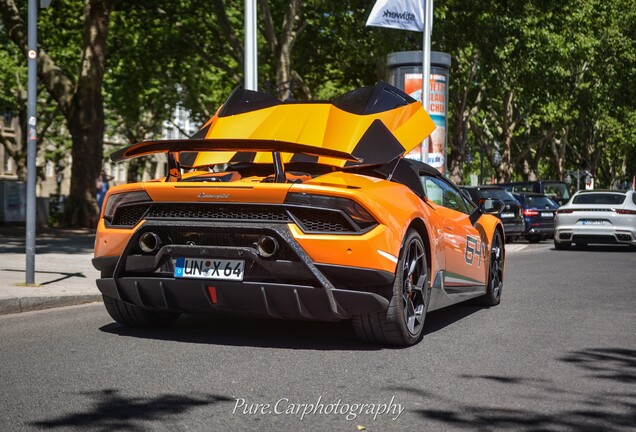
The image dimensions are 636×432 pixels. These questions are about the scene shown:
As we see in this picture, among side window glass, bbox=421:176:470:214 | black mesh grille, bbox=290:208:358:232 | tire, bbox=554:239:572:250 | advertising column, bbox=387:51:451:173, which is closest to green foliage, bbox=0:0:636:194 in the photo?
advertising column, bbox=387:51:451:173

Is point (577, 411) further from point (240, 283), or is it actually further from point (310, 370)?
point (240, 283)

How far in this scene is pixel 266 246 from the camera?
5992mm

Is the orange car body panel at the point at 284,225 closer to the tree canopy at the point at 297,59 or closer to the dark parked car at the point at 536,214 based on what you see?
the tree canopy at the point at 297,59

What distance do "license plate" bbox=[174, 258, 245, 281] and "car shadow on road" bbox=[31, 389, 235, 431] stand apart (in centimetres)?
130

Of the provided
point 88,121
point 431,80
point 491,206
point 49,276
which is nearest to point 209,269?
point 491,206

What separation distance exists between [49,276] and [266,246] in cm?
570

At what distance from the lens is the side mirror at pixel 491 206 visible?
890 cm

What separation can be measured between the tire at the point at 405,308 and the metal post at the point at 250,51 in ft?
28.8

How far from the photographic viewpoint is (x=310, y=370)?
5590 mm

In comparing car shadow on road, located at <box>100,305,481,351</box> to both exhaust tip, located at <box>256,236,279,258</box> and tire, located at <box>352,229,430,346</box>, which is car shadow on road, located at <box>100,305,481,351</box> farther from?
exhaust tip, located at <box>256,236,279,258</box>

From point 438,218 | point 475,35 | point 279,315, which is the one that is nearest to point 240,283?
point 279,315

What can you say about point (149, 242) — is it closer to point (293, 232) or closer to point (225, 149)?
point (225, 149)

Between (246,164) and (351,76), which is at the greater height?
(351,76)

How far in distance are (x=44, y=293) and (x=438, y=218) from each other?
3.94m
